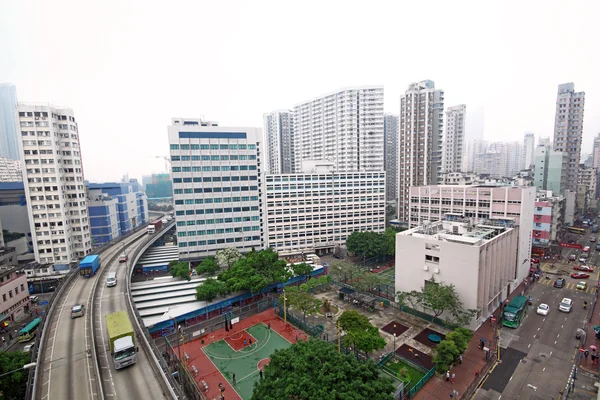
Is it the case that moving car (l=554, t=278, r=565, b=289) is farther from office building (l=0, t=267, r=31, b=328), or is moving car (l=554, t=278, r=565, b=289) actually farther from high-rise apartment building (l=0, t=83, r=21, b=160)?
high-rise apartment building (l=0, t=83, r=21, b=160)

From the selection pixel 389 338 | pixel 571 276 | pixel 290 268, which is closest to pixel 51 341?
pixel 290 268

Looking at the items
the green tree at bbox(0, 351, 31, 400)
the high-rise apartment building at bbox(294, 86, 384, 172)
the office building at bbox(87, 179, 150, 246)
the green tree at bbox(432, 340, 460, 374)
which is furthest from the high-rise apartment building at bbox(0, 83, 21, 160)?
the green tree at bbox(432, 340, 460, 374)

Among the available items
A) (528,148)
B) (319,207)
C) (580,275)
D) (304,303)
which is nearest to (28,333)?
(304,303)

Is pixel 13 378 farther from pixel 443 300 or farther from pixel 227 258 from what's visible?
pixel 443 300

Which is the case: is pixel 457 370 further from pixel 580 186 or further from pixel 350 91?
pixel 580 186

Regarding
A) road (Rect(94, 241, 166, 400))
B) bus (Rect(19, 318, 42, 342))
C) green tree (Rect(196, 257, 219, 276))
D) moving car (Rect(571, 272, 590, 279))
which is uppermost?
road (Rect(94, 241, 166, 400))
